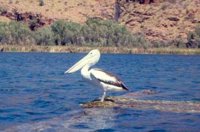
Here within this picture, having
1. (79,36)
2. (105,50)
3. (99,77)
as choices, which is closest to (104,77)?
(99,77)

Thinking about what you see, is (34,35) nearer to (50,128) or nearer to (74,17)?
(74,17)

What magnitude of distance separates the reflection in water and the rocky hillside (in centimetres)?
11486

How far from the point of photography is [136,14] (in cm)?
14512

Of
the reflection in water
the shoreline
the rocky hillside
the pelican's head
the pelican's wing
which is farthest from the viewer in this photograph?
the rocky hillside

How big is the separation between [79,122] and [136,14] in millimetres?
131542

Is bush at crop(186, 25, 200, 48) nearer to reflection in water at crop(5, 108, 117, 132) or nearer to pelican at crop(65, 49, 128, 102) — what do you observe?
pelican at crop(65, 49, 128, 102)

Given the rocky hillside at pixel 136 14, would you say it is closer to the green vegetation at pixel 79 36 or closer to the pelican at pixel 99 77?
the green vegetation at pixel 79 36

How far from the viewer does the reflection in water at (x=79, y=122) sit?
13.9 m

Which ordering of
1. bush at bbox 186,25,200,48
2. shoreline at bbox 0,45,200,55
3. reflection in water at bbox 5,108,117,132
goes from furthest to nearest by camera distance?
1. bush at bbox 186,25,200,48
2. shoreline at bbox 0,45,200,55
3. reflection in water at bbox 5,108,117,132

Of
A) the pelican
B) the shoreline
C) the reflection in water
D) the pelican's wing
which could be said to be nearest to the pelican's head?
the pelican

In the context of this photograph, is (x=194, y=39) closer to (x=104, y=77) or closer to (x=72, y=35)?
(x=72, y=35)

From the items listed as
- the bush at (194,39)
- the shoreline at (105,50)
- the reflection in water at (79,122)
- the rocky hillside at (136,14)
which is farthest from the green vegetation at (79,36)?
the reflection in water at (79,122)

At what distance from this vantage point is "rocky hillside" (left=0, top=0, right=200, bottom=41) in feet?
441

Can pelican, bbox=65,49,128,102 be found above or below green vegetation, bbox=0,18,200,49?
above
